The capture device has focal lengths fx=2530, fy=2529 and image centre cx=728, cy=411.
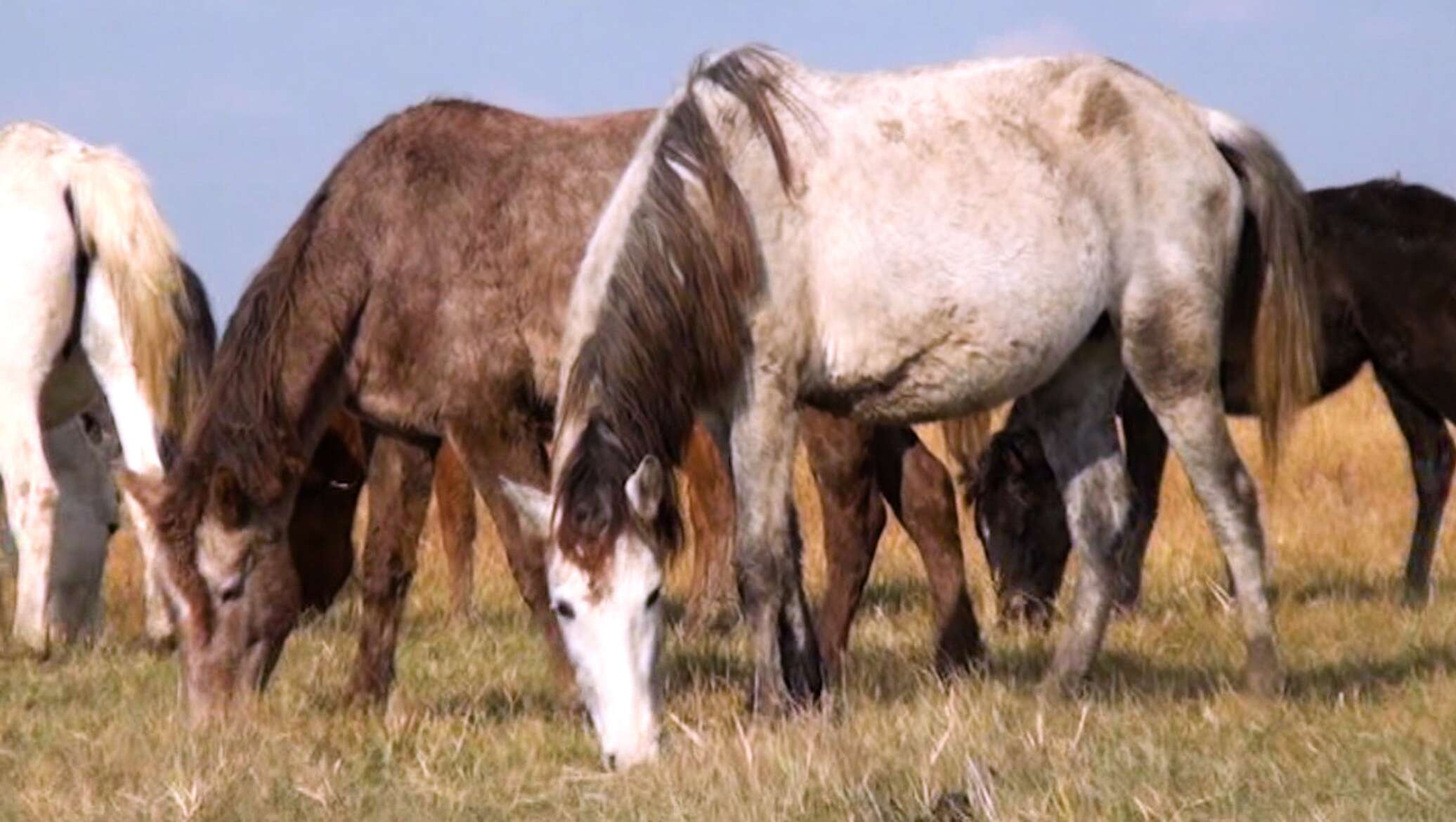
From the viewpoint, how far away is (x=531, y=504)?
7297 mm

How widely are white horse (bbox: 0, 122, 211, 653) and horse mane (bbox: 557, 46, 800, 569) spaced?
9.68 ft

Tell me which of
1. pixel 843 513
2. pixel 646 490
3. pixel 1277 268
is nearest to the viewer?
pixel 646 490

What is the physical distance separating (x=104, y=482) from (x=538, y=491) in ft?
13.7

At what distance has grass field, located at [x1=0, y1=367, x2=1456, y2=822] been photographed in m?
6.18

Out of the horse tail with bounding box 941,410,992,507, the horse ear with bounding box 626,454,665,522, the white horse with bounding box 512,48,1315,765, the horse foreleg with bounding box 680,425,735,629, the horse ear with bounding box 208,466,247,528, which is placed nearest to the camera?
the horse ear with bounding box 626,454,665,522

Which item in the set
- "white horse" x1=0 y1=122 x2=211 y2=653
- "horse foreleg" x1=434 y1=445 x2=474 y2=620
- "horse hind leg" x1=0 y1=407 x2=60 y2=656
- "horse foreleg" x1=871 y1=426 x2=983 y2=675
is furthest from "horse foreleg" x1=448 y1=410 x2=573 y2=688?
"horse foreleg" x1=434 y1=445 x2=474 y2=620

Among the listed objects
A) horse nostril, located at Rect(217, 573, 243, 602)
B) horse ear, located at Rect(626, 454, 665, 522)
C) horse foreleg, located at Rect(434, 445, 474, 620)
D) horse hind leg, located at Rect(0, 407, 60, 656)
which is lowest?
horse foreleg, located at Rect(434, 445, 474, 620)

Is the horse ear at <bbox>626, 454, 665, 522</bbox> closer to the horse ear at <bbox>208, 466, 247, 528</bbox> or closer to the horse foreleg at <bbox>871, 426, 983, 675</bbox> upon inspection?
the horse ear at <bbox>208, 466, 247, 528</bbox>

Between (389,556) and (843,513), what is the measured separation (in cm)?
162

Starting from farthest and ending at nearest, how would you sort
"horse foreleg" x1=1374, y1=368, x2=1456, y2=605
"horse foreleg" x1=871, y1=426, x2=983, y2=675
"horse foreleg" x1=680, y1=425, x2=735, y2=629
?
1. "horse foreleg" x1=1374, y1=368, x2=1456, y2=605
2. "horse foreleg" x1=680, y1=425, x2=735, y2=629
3. "horse foreleg" x1=871, y1=426, x2=983, y2=675

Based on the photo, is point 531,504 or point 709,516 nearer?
point 531,504

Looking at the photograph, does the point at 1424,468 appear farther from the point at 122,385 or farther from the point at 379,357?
the point at 122,385

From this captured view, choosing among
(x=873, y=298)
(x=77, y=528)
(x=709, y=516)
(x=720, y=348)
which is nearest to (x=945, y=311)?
(x=873, y=298)

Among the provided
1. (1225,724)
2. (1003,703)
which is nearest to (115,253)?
(1003,703)
